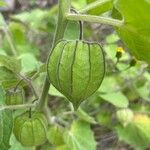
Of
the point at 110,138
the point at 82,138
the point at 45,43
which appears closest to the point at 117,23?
the point at 82,138

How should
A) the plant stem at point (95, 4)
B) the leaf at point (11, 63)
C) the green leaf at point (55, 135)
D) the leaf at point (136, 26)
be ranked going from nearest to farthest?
the leaf at point (136, 26) → the plant stem at point (95, 4) → the leaf at point (11, 63) → the green leaf at point (55, 135)

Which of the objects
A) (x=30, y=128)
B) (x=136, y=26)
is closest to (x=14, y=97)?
(x=30, y=128)

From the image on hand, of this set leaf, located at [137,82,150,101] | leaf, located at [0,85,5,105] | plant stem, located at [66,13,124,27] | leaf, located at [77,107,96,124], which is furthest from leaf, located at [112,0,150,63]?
leaf, located at [137,82,150,101]

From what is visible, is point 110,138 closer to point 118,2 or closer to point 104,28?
point 104,28

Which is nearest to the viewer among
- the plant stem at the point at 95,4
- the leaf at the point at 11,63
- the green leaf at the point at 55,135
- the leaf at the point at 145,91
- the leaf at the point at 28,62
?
the plant stem at the point at 95,4

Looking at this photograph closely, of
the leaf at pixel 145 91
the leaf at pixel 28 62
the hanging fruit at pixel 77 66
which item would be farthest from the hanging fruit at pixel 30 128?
the leaf at pixel 145 91

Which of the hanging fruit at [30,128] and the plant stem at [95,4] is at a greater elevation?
the plant stem at [95,4]

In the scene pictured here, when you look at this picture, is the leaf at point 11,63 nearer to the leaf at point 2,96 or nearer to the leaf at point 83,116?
the leaf at point 2,96

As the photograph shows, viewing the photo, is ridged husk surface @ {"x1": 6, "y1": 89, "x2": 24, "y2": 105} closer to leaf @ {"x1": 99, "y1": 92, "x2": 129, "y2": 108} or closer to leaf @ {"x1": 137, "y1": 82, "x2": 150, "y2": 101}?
leaf @ {"x1": 99, "y1": 92, "x2": 129, "y2": 108}
